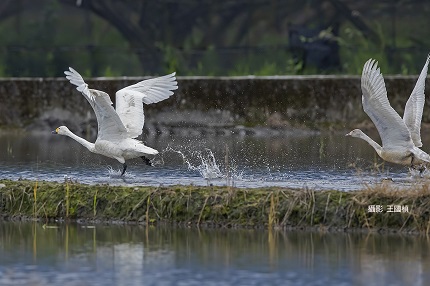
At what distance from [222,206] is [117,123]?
11.6 ft

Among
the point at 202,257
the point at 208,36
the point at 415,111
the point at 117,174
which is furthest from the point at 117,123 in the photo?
the point at 208,36

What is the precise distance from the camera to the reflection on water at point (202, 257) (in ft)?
38.0

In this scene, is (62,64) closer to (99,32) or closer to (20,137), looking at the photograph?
(99,32)

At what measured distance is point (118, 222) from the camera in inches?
567

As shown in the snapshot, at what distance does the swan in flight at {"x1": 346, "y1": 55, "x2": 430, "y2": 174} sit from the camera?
52.8ft

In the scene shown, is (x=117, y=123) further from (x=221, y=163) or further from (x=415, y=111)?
(x=415, y=111)

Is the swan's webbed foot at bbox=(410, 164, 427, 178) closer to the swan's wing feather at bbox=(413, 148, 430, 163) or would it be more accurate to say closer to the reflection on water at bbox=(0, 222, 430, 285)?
the swan's wing feather at bbox=(413, 148, 430, 163)

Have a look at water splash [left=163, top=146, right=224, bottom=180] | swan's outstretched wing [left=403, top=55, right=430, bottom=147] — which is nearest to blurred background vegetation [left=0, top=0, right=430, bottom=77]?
water splash [left=163, top=146, right=224, bottom=180]

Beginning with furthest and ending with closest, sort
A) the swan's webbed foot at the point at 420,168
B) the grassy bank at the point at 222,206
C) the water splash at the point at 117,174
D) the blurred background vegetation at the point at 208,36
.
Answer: the blurred background vegetation at the point at 208,36 < the water splash at the point at 117,174 < the swan's webbed foot at the point at 420,168 < the grassy bank at the point at 222,206

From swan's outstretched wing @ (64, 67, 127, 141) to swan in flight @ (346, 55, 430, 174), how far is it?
3.17 metres

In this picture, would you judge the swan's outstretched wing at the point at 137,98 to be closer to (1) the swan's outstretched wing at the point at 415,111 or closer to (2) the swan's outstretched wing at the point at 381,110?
(2) the swan's outstretched wing at the point at 381,110

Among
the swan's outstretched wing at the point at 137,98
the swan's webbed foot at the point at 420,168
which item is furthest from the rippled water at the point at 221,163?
the swan's outstretched wing at the point at 137,98

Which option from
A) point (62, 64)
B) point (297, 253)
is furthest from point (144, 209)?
point (62, 64)

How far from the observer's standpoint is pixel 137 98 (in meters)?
18.1
